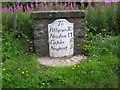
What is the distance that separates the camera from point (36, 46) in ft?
19.4

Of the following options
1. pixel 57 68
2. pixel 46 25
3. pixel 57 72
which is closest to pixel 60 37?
pixel 46 25

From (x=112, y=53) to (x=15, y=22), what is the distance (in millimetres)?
2010

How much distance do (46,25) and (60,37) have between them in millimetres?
329

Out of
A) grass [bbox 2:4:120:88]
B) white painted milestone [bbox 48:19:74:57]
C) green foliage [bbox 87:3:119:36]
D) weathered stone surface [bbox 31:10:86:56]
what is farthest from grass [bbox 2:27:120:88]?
green foliage [bbox 87:3:119:36]

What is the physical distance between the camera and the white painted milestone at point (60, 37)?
5746 millimetres

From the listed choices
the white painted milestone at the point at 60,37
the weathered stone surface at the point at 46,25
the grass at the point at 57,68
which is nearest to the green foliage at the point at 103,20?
the grass at the point at 57,68

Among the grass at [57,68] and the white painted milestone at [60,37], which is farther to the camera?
the white painted milestone at [60,37]

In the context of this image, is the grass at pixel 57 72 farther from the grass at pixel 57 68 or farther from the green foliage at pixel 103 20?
the green foliage at pixel 103 20

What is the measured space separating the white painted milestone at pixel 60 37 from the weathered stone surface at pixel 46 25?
87 millimetres

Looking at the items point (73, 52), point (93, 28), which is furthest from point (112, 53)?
point (93, 28)

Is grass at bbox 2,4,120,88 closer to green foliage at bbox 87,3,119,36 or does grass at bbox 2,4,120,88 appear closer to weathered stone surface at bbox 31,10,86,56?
weathered stone surface at bbox 31,10,86,56

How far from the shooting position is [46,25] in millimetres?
5832

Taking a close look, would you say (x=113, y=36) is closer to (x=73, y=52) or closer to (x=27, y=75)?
(x=73, y=52)

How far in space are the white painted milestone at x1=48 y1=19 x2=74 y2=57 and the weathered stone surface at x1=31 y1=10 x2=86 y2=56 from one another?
0.09 meters
